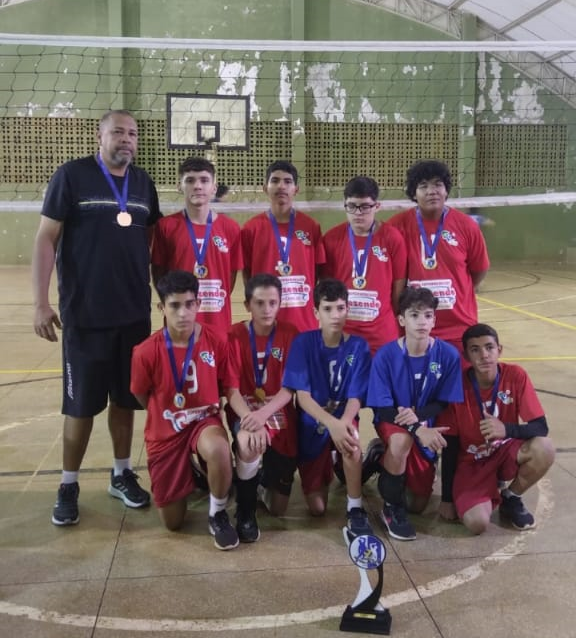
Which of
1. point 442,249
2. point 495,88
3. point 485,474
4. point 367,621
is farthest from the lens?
point 495,88

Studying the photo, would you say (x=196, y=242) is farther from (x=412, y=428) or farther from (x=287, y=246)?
(x=412, y=428)

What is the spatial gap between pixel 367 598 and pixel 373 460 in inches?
40.1

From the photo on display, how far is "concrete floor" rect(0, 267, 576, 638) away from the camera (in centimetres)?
210

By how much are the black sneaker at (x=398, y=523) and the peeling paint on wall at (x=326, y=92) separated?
1232cm

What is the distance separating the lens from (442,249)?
10.8 feet

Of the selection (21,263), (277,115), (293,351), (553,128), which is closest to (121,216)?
(293,351)

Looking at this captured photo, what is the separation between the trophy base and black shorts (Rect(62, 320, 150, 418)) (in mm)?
1476

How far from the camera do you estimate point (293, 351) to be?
9.54 feet

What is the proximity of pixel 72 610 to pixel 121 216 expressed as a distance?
1622 mm

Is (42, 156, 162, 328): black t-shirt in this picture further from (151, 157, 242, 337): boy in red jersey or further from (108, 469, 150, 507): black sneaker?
(108, 469, 150, 507): black sneaker

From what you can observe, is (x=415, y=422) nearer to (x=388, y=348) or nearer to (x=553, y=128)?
(x=388, y=348)

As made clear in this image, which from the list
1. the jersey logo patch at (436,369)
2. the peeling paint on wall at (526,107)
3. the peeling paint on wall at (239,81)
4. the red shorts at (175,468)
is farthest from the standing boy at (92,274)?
the peeling paint on wall at (526,107)

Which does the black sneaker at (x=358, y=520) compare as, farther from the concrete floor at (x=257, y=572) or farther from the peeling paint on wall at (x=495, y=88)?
the peeling paint on wall at (x=495, y=88)

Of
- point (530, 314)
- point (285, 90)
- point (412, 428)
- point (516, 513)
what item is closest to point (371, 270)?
point (412, 428)
